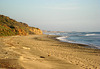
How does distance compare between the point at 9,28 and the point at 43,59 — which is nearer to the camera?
the point at 43,59

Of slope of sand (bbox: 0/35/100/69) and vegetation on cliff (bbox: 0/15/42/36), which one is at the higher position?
vegetation on cliff (bbox: 0/15/42/36)

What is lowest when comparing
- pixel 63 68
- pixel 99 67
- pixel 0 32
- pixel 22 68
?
pixel 99 67

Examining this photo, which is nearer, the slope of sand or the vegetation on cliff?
the slope of sand

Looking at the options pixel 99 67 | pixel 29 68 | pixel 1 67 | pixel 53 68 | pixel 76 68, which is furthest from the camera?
pixel 99 67

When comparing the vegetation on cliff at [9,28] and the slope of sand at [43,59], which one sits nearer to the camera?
the slope of sand at [43,59]

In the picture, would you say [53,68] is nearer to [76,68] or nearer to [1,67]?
[76,68]

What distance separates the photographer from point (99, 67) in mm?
6195

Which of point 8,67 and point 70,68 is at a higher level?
point 8,67

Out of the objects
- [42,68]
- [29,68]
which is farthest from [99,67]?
[29,68]

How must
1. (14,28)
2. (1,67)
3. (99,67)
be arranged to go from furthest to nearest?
1. (14,28)
2. (99,67)
3. (1,67)

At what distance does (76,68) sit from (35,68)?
7.30ft

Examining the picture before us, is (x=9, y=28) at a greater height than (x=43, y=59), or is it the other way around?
(x=9, y=28)

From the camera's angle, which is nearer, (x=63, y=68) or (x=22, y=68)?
(x=22, y=68)

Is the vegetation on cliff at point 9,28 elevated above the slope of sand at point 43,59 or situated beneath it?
elevated above
